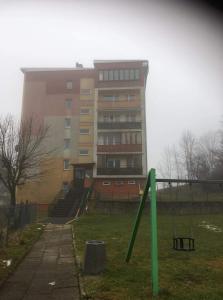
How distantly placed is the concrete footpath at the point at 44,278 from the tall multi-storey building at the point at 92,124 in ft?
93.4

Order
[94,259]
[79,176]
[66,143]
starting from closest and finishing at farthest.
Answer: [94,259]
[79,176]
[66,143]

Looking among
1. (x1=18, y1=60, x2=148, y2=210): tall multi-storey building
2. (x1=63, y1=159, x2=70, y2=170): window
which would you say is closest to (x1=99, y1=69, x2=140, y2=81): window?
(x1=18, y1=60, x2=148, y2=210): tall multi-storey building

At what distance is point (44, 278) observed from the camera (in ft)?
25.5

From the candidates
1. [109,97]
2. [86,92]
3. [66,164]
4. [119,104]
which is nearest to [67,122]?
[86,92]

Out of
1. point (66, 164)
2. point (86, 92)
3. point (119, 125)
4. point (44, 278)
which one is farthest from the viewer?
point (86, 92)

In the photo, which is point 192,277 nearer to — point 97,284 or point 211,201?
point 97,284

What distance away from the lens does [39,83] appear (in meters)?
44.2

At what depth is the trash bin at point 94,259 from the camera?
7.92 meters

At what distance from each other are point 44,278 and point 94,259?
1246 millimetres

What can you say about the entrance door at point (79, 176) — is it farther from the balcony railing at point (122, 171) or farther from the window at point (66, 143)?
the window at point (66, 143)

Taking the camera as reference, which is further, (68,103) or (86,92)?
(68,103)

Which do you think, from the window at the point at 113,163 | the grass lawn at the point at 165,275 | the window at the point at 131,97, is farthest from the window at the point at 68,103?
the grass lawn at the point at 165,275

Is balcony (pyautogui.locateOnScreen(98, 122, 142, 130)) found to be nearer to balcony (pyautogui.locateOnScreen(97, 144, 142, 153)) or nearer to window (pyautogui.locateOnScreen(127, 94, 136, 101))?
balcony (pyautogui.locateOnScreen(97, 144, 142, 153))

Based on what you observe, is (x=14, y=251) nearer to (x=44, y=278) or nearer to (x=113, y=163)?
(x=44, y=278)
